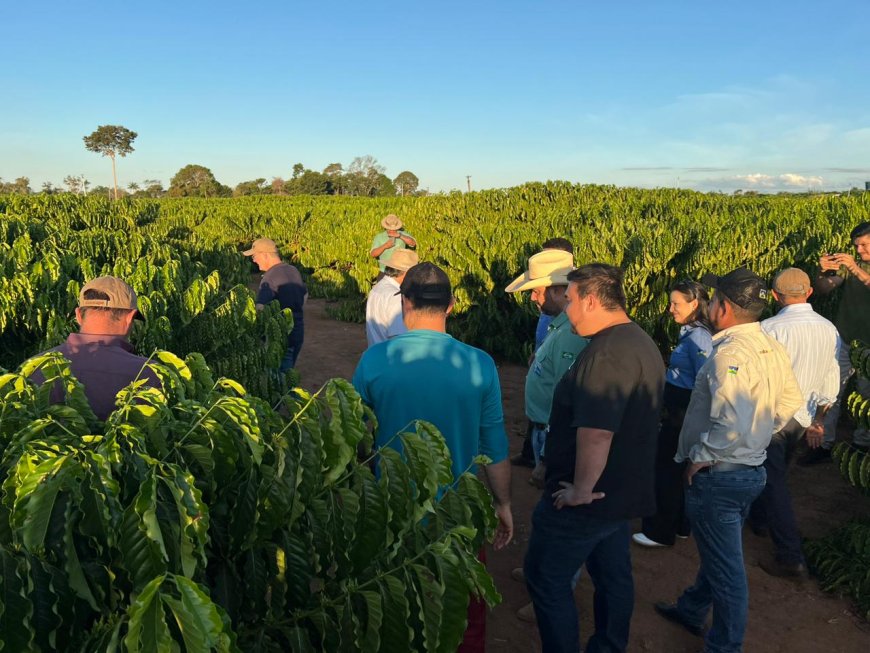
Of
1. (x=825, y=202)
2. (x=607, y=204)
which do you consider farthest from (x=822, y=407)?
(x=825, y=202)

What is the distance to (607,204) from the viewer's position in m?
11.4

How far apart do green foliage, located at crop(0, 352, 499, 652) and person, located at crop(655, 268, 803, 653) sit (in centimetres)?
177

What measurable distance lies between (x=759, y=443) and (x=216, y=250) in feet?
28.5

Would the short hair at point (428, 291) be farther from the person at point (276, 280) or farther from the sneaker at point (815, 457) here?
the sneaker at point (815, 457)

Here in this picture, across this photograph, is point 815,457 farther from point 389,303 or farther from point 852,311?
point 389,303

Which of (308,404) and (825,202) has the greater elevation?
(825,202)

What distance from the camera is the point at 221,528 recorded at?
1577 millimetres

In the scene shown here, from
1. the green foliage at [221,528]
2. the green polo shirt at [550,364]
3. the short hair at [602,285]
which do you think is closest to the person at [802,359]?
the green polo shirt at [550,364]

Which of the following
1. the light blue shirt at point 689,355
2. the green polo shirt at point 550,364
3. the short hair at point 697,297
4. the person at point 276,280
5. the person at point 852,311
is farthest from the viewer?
the person at point 276,280

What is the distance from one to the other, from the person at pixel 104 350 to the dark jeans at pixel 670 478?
3.27 metres

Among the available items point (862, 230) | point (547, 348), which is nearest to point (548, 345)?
point (547, 348)

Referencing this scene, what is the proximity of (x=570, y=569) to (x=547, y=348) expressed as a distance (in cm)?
129

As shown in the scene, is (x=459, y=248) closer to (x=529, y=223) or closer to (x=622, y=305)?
(x=529, y=223)

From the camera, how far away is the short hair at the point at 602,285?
284cm
